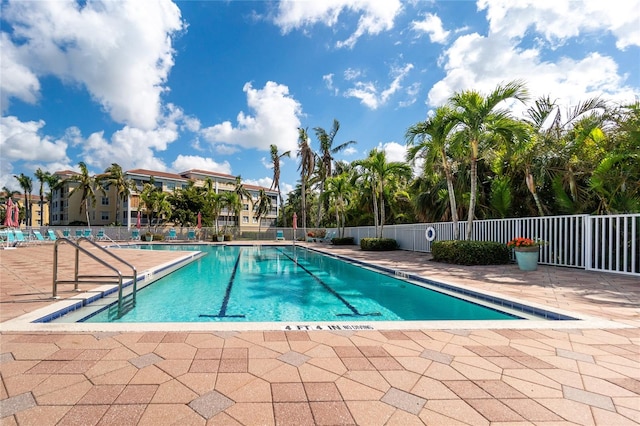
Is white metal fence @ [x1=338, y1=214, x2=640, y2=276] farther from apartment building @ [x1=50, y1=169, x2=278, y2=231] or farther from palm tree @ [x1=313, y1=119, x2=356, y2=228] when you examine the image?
apartment building @ [x1=50, y1=169, x2=278, y2=231]

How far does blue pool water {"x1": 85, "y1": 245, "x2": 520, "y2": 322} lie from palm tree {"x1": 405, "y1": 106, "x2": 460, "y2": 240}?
4.31 metres

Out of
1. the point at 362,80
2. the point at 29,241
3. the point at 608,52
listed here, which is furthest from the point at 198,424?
the point at 29,241

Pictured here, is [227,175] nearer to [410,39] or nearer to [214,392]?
[410,39]

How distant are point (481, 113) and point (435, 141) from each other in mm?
1515

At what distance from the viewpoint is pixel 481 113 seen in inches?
369

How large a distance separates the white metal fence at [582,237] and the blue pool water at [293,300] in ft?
16.5

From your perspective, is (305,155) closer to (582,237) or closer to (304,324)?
(582,237)

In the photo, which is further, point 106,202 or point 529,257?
point 106,202

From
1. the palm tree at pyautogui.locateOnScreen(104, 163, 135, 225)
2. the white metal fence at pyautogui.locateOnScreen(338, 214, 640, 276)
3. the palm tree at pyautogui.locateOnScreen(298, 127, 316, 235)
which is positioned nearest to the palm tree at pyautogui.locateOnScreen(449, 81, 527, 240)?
the white metal fence at pyautogui.locateOnScreen(338, 214, 640, 276)

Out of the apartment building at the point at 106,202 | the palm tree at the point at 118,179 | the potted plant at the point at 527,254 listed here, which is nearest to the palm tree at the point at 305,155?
the apartment building at the point at 106,202

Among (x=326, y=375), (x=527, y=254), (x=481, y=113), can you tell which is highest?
(x=481, y=113)

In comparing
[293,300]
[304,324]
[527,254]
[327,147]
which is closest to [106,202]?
[327,147]

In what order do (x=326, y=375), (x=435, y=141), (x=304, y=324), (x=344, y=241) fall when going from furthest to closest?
(x=344, y=241) → (x=435, y=141) → (x=304, y=324) → (x=326, y=375)

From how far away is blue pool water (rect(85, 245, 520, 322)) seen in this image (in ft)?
16.4
